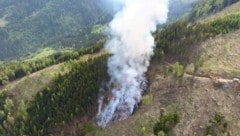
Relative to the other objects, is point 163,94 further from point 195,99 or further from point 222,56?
point 222,56

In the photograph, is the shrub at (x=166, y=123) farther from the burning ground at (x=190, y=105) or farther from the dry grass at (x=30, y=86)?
the dry grass at (x=30, y=86)

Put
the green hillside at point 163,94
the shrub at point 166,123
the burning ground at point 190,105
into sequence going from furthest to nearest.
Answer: the green hillside at point 163,94 < the shrub at point 166,123 < the burning ground at point 190,105

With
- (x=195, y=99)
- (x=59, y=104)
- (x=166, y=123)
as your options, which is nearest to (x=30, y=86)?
(x=59, y=104)

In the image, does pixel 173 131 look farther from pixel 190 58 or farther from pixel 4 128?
pixel 4 128

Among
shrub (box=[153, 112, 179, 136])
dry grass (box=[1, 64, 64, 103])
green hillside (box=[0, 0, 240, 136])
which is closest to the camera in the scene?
shrub (box=[153, 112, 179, 136])

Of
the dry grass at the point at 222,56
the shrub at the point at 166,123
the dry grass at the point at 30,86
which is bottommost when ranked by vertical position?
the dry grass at the point at 30,86

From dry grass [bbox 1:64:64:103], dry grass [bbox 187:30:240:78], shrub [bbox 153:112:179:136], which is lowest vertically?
dry grass [bbox 1:64:64:103]

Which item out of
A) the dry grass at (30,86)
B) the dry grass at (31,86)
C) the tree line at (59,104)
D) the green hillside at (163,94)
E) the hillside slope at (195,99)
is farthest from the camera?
the dry grass at (30,86)

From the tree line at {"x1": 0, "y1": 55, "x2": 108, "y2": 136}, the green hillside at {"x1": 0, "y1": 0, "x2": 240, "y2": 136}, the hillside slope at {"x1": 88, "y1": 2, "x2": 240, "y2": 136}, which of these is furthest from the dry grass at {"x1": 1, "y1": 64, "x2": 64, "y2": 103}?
the hillside slope at {"x1": 88, "y1": 2, "x2": 240, "y2": 136}

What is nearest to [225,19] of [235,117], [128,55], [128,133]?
[128,55]

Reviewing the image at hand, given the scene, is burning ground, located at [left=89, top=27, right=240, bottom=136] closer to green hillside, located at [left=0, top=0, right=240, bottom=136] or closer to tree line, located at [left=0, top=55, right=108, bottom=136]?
green hillside, located at [left=0, top=0, right=240, bottom=136]

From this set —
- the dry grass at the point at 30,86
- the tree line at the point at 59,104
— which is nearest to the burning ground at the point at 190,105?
the tree line at the point at 59,104
